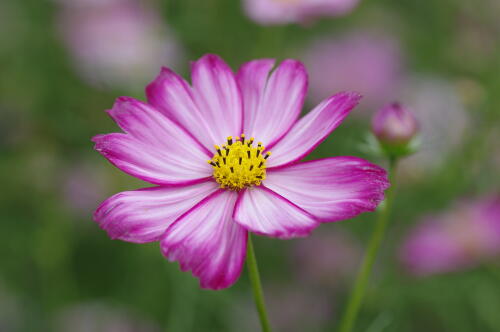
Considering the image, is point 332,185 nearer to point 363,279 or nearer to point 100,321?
point 363,279

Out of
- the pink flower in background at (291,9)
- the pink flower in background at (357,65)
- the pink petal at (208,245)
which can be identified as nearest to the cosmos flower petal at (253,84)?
the pink petal at (208,245)

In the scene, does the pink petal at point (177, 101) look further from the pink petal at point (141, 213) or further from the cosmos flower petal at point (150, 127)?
the pink petal at point (141, 213)

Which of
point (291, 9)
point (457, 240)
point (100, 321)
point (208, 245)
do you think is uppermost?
point (291, 9)

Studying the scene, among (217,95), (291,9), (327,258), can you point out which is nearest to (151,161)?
(217,95)

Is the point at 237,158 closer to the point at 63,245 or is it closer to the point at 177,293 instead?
the point at 177,293

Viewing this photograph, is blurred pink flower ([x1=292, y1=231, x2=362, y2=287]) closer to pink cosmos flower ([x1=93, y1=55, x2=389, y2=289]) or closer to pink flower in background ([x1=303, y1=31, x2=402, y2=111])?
pink flower in background ([x1=303, y1=31, x2=402, y2=111])

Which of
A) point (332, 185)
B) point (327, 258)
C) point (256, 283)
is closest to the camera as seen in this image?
point (256, 283)
